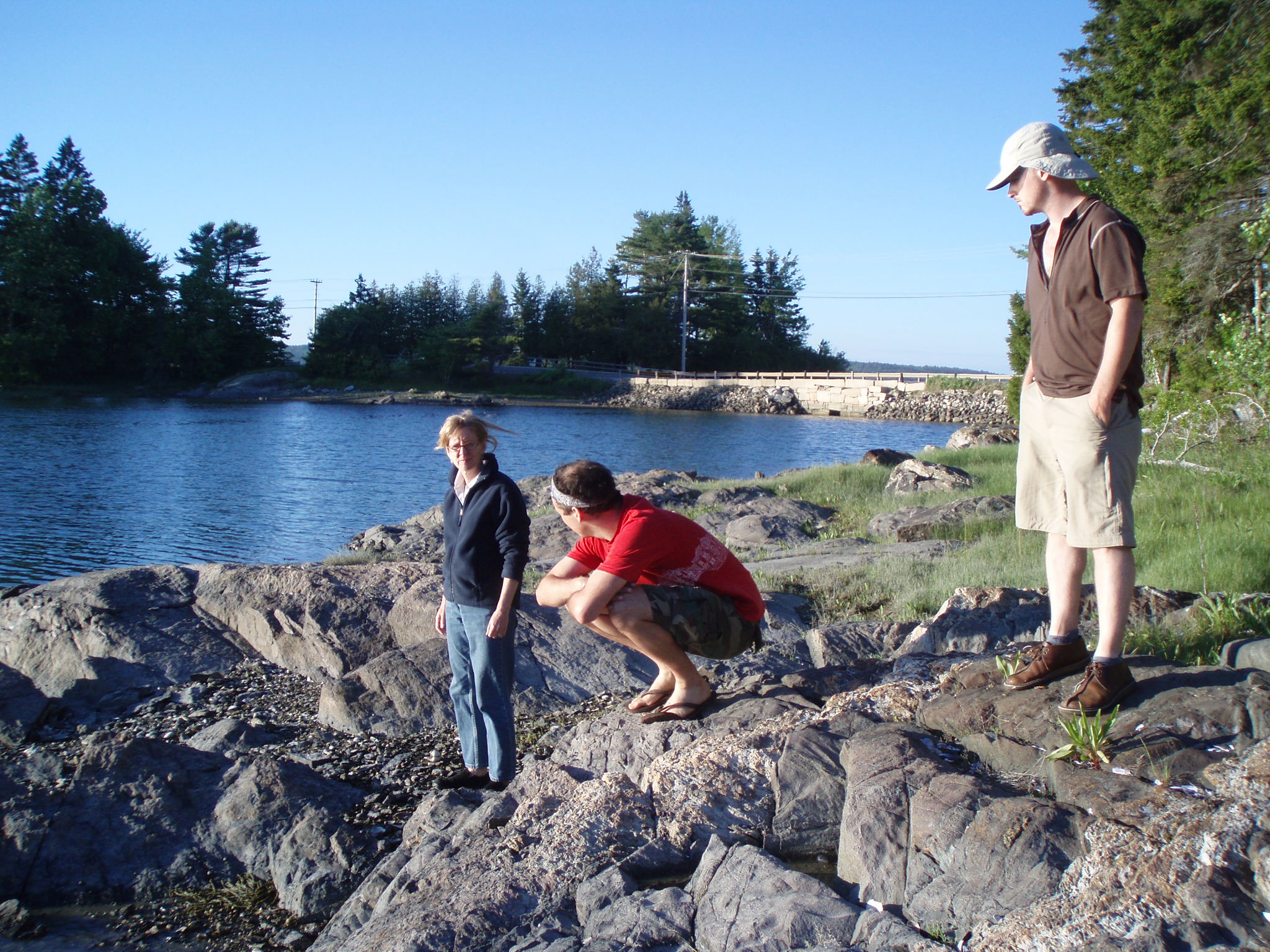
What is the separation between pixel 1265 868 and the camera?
2475mm

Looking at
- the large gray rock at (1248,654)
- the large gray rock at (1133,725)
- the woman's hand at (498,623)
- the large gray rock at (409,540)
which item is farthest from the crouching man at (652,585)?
the large gray rock at (409,540)

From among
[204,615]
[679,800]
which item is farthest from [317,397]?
[679,800]

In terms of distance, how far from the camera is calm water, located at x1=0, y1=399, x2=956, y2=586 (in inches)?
611

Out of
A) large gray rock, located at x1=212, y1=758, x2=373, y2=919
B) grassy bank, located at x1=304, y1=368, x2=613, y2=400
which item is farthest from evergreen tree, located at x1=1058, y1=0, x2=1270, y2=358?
grassy bank, located at x1=304, y1=368, x2=613, y2=400

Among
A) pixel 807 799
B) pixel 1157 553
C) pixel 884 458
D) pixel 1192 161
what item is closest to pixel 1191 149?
pixel 1192 161

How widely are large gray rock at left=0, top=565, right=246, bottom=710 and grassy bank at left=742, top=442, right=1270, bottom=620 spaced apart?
512cm

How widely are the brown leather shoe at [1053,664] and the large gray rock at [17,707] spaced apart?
6.41 meters

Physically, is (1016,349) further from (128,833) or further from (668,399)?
(668,399)

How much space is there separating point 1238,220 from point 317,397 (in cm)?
5507

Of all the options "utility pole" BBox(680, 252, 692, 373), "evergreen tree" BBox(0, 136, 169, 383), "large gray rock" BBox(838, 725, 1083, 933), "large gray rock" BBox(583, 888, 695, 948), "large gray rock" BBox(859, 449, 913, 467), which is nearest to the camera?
"large gray rock" BBox(838, 725, 1083, 933)

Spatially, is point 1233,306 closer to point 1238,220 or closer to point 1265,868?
point 1238,220

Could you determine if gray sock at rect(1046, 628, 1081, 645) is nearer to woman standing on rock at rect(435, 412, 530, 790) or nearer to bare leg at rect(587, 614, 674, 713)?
bare leg at rect(587, 614, 674, 713)

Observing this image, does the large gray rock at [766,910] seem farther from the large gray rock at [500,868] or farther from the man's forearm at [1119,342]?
the man's forearm at [1119,342]

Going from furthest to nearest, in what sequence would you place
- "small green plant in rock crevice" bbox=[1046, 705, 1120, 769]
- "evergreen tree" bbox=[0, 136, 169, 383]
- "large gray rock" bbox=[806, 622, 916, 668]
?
"evergreen tree" bbox=[0, 136, 169, 383]
"large gray rock" bbox=[806, 622, 916, 668]
"small green plant in rock crevice" bbox=[1046, 705, 1120, 769]
